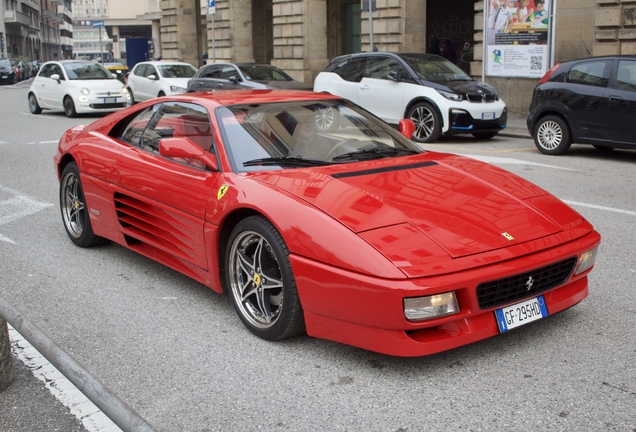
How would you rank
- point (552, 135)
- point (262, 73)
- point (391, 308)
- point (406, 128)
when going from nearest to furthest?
1. point (391, 308)
2. point (406, 128)
3. point (552, 135)
4. point (262, 73)

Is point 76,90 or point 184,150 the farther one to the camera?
point 76,90

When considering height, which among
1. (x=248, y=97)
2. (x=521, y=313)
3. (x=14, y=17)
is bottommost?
(x=521, y=313)

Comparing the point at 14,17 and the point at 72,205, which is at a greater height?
the point at 14,17

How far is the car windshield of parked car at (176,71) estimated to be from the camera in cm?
2212

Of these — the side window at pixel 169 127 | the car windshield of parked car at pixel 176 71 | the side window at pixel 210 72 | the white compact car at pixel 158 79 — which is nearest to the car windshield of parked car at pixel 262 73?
the side window at pixel 210 72

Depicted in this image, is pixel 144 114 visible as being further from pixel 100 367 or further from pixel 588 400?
pixel 588 400

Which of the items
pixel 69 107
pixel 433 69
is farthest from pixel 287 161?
pixel 69 107

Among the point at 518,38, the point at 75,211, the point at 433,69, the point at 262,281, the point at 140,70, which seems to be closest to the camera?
the point at 262,281

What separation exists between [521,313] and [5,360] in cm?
249

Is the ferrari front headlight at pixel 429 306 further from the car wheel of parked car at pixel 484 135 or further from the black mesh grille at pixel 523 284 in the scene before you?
the car wheel of parked car at pixel 484 135

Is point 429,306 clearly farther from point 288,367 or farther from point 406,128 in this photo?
point 406,128

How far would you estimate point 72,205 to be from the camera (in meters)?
6.18

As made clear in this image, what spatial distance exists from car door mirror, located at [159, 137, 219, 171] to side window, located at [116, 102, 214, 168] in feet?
0.38

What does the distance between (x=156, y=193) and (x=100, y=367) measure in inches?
54.6
